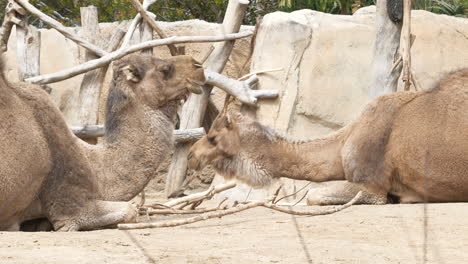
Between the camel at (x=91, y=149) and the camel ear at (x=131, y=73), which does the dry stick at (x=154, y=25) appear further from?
the camel ear at (x=131, y=73)

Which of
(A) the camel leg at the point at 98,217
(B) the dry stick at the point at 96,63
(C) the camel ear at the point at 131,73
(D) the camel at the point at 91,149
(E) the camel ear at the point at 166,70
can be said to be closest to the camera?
(D) the camel at the point at 91,149

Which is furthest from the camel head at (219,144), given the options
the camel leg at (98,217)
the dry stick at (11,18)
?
the dry stick at (11,18)

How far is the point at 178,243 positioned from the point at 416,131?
3587 millimetres

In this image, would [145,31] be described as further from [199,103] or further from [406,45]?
[406,45]

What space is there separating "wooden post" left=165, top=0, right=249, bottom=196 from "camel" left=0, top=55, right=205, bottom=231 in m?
4.58

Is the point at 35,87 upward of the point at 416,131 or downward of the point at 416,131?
upward

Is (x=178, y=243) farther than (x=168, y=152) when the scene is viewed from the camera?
No

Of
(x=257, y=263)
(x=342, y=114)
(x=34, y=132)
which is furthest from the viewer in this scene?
(x=342, y=114)

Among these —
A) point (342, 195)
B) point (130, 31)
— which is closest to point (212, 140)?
point (342, 195)

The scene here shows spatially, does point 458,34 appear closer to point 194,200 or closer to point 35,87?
point 194,200

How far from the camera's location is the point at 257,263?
4793mm

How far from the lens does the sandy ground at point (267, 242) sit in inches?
193

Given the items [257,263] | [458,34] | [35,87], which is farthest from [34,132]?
[458,34]

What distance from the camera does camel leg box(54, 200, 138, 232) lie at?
635 centimetres
